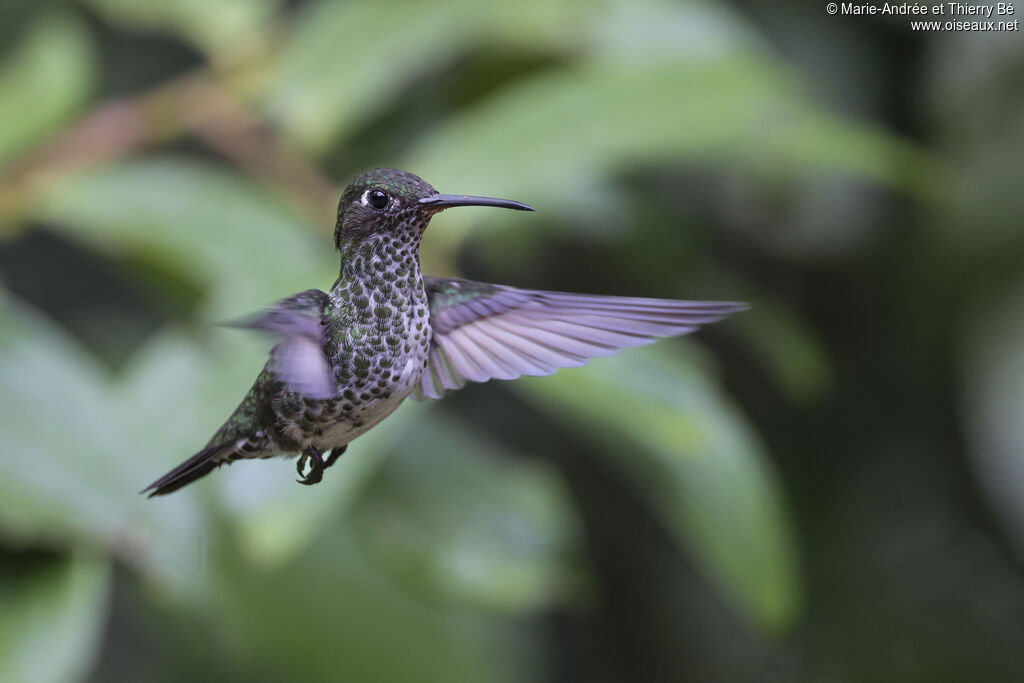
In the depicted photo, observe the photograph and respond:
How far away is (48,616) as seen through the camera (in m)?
1.16

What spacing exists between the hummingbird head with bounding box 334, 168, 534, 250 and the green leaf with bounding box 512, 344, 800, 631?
2.63 ft

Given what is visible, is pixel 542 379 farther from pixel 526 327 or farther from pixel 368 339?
pixel 368 339

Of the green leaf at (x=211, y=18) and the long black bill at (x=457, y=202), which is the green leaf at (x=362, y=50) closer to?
the green leaf at (x=211, y=18)

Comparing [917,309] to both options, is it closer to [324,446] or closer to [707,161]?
[707,161]

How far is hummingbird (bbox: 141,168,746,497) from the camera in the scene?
343 mm

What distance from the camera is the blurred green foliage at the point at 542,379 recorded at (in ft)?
3.98

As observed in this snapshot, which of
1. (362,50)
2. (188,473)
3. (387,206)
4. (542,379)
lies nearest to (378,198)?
(387,206)

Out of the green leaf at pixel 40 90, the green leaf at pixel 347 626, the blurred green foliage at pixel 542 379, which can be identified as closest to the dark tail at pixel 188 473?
the blurred green foliage at pixel 542 379

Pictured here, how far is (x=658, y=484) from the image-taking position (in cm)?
139

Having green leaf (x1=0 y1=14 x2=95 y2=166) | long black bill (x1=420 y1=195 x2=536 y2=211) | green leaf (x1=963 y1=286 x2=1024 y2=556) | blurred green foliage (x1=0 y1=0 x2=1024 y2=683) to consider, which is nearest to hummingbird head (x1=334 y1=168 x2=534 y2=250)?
long black bill (x1=420 y1=195 x2=536 y2=211)

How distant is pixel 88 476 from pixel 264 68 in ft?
2.25

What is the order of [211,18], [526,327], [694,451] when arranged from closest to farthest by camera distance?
1. [526,327]
2. [694,451]
3. [211,18]

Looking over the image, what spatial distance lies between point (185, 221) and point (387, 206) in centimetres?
111

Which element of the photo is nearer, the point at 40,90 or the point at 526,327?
the point at 526,327
